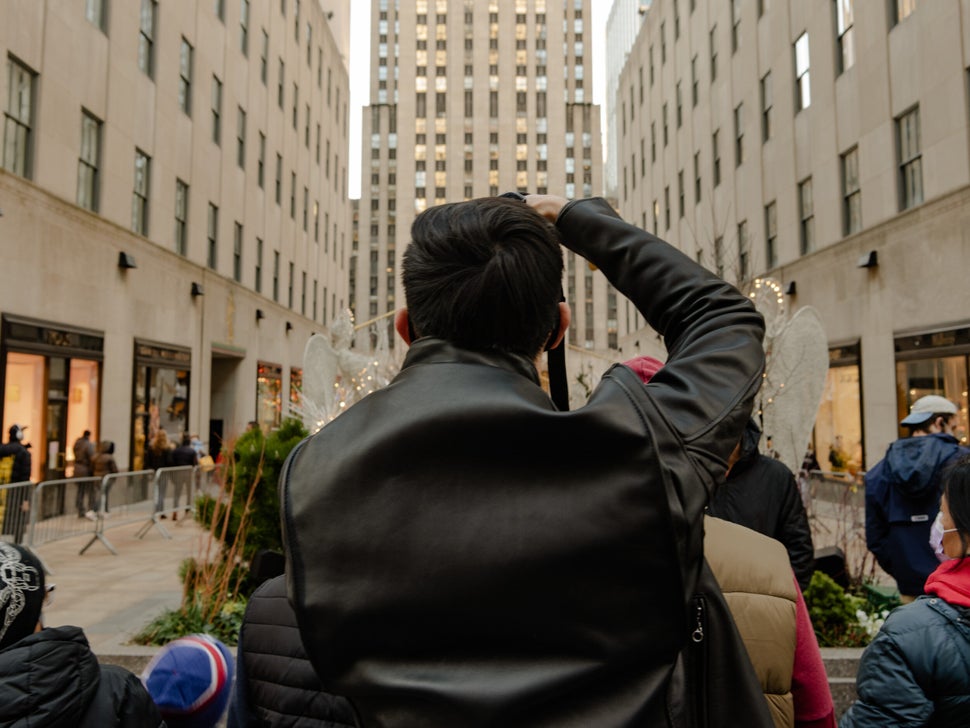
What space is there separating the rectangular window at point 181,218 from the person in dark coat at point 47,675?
70.3ft

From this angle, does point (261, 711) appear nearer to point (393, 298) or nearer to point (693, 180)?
point (693, 180)

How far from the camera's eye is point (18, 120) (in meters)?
13.8

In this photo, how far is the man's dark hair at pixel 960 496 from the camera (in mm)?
2361

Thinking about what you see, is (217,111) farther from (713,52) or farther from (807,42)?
(713,52)

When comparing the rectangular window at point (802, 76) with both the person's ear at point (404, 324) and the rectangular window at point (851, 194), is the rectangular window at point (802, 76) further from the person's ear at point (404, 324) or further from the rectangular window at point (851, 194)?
the person's ear at point (404, 324)

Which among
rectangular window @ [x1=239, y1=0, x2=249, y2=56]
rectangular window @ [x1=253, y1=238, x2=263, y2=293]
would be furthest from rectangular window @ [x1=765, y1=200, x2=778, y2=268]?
rectangular window @ [x1=239, y1=0, x2=249, y2=56]

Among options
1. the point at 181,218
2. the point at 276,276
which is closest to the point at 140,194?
the point at 181,218

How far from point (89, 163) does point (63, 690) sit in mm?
17562

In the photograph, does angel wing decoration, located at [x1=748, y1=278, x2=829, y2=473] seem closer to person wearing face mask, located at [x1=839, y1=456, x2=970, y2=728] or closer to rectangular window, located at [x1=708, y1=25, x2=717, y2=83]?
person wearing face mask, located at [x1=839, y1=456, x2=970, y2=728]

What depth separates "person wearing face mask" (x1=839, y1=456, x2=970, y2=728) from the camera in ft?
7.09

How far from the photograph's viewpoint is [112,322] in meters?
17.2

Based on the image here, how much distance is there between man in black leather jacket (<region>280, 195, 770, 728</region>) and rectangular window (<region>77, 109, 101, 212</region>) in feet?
57.7

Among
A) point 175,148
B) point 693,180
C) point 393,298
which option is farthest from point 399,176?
point 175,148

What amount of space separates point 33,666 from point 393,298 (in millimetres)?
99651
